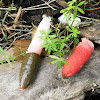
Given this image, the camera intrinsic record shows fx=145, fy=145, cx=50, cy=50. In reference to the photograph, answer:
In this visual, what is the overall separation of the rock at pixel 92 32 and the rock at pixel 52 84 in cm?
53

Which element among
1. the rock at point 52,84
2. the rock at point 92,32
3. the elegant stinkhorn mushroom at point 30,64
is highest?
the rock at point 92,32

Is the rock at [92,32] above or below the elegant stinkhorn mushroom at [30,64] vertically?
above

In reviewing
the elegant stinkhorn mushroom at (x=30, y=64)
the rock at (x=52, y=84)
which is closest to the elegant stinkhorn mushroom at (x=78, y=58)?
the rock at (x=52, y=84)

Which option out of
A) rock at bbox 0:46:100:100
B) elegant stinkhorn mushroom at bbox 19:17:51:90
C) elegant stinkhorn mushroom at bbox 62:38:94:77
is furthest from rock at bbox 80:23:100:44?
elegant stinkhorn mushroom at bbox 19:17:51:90

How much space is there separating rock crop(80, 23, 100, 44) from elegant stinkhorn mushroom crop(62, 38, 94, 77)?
0.45 feet

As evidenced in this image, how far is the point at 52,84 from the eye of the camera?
2.51 m

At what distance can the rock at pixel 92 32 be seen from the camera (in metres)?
3.06

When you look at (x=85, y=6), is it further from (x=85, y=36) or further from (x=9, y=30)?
(x=9, y=30)

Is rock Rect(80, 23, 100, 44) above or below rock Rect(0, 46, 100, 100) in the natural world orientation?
above

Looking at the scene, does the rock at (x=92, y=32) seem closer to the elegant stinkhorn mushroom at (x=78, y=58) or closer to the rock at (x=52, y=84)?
the elegant stinkhorn mushroom at (x=78, y=58)

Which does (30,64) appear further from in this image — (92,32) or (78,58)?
(92,32)

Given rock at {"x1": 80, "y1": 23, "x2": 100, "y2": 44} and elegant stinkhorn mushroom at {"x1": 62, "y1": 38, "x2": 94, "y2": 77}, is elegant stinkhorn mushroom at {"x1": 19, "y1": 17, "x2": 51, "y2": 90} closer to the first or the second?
elegant stinkhorn mushroom at {"x1": 62, "y1": 38, "x2": 94, "y2": 77}

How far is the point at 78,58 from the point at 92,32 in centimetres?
88

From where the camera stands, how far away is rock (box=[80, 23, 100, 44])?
306 cm
